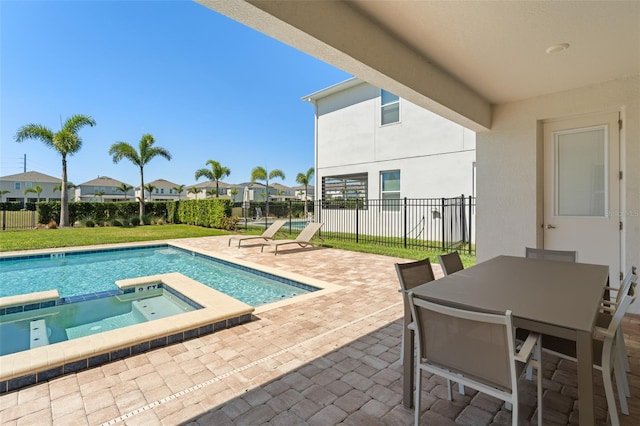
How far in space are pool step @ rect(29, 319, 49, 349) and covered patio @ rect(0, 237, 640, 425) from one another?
2.11 metres

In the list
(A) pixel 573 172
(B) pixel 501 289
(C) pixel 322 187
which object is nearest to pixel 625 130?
(A) pixel 573 172

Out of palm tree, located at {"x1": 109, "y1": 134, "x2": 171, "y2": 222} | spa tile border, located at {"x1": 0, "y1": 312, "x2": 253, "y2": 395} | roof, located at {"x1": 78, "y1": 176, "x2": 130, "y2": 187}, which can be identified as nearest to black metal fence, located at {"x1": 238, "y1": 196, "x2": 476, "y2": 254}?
spa tile border, located at {"x1": 0, "y1": 312, "x2": 253, "y2": 395}

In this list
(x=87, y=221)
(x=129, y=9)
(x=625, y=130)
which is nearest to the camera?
(x=625, y=130)

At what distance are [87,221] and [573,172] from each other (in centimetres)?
2180

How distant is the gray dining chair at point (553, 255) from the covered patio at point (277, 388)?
999 millimetres

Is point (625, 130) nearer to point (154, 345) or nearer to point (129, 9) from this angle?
point (154, 345)

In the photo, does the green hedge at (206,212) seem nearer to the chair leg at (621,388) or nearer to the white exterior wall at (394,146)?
the white exterior wall at (394,146)

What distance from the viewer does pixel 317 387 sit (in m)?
2.43

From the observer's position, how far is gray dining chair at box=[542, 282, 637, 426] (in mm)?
1691

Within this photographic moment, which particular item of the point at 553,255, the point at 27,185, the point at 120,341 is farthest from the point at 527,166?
the point at 27,185

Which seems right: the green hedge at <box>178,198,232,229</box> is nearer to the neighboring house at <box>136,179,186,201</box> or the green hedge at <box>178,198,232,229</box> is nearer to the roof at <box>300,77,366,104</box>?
the roof at <box>300,77,366,104</box>

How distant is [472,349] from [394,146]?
10.8m

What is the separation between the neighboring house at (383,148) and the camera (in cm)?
1009

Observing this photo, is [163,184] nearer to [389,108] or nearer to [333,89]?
[333,89]
